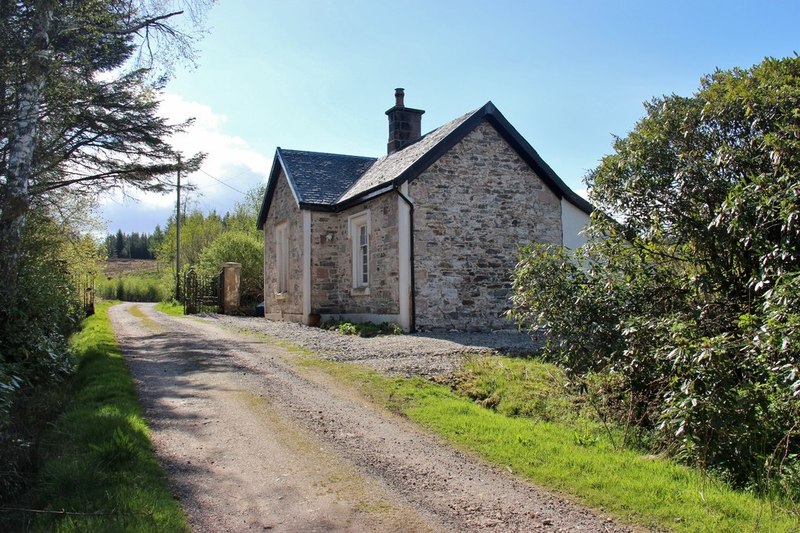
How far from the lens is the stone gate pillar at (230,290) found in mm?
25828

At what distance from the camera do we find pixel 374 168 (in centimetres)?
1936

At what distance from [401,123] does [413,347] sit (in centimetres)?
1014

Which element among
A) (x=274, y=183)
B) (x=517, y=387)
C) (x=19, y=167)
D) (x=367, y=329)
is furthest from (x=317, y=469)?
(x=274, y=183)

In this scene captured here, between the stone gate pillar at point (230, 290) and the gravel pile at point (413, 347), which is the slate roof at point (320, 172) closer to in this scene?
Answer: the gravel pile at point (413, 347)

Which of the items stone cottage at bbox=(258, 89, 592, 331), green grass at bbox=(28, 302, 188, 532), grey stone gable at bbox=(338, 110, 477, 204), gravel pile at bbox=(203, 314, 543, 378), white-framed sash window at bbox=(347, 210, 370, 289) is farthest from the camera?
white-framed sash window at bbox=(347, 210, 370, 289)

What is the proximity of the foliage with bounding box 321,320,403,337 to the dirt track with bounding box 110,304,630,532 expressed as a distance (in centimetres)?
556

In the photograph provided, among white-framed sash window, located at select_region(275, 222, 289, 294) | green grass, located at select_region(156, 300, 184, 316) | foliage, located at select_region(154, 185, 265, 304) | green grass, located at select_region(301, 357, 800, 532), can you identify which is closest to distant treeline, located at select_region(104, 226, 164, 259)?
foliage, located at select_region(154, 185, 265, 304)

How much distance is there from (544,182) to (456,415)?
1064 cm

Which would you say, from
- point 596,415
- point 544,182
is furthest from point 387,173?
point 596,415

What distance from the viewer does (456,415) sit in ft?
22.6

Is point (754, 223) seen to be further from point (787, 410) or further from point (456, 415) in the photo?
point (456, 415)

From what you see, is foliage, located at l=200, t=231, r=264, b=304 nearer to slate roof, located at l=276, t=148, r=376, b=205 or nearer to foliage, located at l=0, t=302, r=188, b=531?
slate roof, located at l=276, t=148, r=376, b=205

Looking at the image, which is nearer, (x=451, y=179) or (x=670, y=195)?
(x=670, y=195)

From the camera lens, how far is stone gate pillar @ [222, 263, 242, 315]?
25.8 metres
